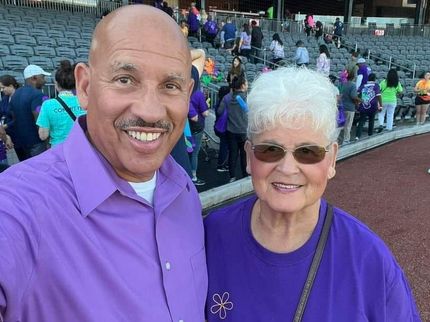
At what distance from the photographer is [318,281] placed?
1.46 metres

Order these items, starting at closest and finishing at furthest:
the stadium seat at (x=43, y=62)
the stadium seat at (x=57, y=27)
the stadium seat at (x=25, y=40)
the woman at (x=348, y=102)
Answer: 1. the woman at (x=348, y=102)
2. the stadium seat at (x=43, y=62)
3. the stadium seat at (x=25, y=40)
4. the stadium seat at (x=57, y=27)

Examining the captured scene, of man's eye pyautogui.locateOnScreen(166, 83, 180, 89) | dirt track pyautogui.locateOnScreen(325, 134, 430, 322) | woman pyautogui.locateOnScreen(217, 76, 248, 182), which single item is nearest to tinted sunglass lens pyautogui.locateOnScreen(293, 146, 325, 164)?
man's eye pyautogui.locateOnScreen(166, 83, 180, 89)

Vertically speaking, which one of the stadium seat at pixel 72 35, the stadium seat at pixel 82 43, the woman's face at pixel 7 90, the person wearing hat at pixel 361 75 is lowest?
the person wearing hat at pixel 361 75

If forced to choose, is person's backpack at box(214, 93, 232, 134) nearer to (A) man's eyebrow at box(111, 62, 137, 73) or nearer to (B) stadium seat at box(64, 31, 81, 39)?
(A) man's eyebrow at box(111, 62, 137, 73)

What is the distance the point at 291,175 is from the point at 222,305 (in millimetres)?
524

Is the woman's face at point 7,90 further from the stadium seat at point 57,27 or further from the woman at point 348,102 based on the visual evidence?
the stadium seat at point 57,27

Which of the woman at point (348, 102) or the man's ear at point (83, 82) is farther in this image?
the woman at point (348, 102)

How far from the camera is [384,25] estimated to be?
25688 millimetres

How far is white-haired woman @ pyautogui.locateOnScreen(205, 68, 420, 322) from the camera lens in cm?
143

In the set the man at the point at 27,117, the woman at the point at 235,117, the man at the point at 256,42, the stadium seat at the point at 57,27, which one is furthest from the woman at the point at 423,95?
the stadium seat at the point at 57,27

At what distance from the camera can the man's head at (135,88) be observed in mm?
1351

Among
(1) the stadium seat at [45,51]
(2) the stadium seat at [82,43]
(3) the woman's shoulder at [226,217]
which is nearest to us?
(3) the woman's shoulder at [226,217]

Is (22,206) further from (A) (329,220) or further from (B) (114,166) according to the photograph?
(A) (329,220)

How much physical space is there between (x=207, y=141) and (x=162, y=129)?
731cm
